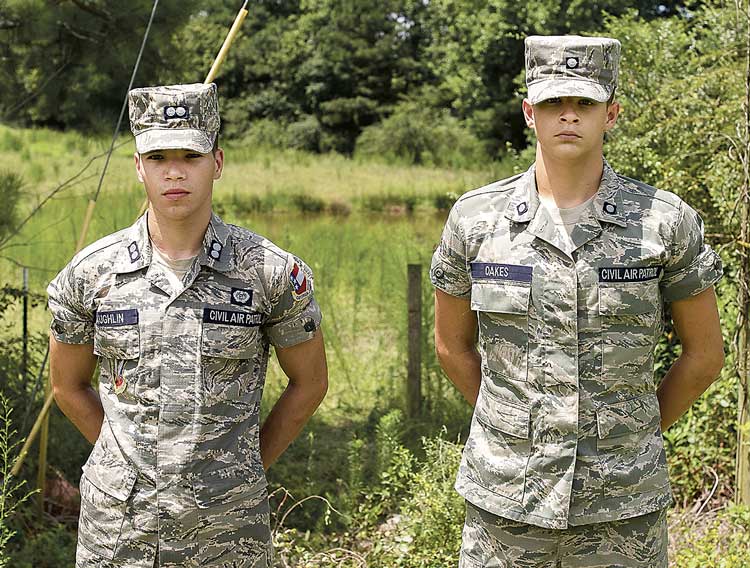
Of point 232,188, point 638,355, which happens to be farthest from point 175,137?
point 232,188

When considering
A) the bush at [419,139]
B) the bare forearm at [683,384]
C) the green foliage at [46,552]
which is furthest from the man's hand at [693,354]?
the bush at [419,139]

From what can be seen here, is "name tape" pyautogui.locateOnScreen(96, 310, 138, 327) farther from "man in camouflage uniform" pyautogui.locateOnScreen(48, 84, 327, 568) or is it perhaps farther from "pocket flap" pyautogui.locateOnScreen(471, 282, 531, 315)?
"pocket flap" pyautogui.locateOnScreen(471, 282, 531, 315)

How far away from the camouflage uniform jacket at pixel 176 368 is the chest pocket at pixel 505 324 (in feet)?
1.44

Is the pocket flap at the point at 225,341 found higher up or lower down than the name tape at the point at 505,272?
lower down

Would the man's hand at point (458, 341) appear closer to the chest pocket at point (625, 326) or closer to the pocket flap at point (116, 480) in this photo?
the chest pocket at point (625, 326)

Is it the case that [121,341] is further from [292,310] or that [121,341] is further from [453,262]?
[453,262]

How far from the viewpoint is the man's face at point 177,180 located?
7.15ft

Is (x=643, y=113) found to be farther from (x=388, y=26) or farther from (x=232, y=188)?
Result: (x=388, y=26)

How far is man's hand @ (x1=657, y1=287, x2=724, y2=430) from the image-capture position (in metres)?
2.33

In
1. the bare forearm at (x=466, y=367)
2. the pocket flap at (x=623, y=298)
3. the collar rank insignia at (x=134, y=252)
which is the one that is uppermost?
the collar rank insignia at (x=134, y=252)

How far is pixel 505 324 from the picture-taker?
2.32 meters

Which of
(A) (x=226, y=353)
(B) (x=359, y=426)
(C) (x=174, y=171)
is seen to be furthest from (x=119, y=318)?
(B) (x=359, y=426)

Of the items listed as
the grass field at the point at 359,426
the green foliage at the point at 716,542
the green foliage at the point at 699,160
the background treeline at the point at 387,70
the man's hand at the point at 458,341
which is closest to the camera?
the man's hand at the point at 458,341

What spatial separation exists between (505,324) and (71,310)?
40.8 inches
